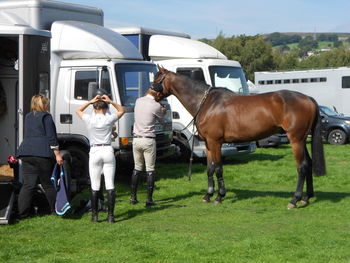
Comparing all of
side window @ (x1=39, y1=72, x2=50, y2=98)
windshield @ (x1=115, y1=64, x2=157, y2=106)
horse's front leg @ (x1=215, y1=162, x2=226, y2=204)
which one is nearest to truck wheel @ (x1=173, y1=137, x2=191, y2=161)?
windshield @ (x1=115, y1=64, x2=157, y2=106)

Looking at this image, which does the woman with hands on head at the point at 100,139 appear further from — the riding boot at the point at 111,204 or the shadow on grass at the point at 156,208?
the shadow on grass at the point at 156,208

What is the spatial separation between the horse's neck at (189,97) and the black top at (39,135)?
9.49ft

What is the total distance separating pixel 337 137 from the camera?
25.4m

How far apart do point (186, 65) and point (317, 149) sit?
6.14 m

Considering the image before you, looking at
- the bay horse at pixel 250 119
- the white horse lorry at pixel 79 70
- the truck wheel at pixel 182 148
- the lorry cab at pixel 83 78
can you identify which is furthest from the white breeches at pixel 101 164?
the truck wheel at pixel 182 148

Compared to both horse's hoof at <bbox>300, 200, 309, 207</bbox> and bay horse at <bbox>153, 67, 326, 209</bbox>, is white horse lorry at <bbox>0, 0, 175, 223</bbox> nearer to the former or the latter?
bay horse at <bbox>153, 67, 326, 209</bbox>

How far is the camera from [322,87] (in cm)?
3281

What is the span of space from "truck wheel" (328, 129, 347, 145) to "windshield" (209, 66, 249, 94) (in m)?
9.86

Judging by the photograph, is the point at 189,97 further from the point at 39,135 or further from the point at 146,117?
the point at 39,135

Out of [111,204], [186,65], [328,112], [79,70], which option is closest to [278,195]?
[111,204]

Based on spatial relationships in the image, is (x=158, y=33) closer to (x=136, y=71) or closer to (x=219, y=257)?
(x=136, y=71)

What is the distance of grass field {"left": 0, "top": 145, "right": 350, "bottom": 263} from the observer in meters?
7.38

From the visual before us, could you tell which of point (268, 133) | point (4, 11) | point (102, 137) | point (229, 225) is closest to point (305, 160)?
point (268, 133)

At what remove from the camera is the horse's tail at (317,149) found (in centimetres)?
1073
